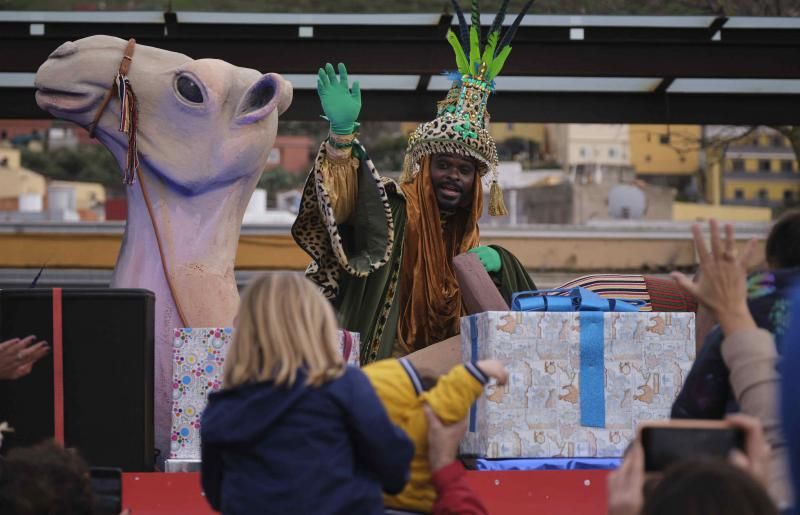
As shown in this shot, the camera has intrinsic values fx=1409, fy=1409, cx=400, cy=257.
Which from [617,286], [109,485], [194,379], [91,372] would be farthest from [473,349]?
[109,485]

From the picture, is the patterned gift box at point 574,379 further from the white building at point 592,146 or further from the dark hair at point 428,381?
the white building at point 592,146

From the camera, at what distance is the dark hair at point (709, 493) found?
2131 millimetres

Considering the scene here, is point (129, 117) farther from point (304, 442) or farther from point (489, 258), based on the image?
point (304, 442)

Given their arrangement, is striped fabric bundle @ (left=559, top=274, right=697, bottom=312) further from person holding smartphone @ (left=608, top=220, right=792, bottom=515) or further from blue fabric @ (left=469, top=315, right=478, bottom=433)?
person holding smartphone @ (left=608, top=220, right=792, bottom=515)

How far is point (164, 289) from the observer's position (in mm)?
4859

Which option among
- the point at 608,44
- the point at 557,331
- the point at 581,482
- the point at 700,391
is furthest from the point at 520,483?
the point at 608,44

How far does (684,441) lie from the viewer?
252 cm

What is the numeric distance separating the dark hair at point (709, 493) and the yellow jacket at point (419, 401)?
78 centimetres

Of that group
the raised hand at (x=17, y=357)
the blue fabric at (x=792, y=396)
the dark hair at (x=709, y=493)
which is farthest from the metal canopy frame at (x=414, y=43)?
the dark hair at (x=709, y=493)

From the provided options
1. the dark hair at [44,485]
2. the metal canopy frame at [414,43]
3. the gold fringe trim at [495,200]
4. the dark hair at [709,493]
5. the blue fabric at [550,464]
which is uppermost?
the metal canopy frame at [414,43]

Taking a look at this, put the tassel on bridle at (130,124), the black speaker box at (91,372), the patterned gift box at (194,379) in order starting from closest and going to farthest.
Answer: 1. the black speaker box at (91,372)
2. the patterned gift box at (194,379)
3. the tassel on bridle at (130,124)

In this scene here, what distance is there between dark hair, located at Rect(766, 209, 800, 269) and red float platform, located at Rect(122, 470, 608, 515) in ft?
3.48

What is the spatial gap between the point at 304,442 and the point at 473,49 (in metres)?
3.02

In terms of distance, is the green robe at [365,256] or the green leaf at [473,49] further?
the green leaf at [473,49]
